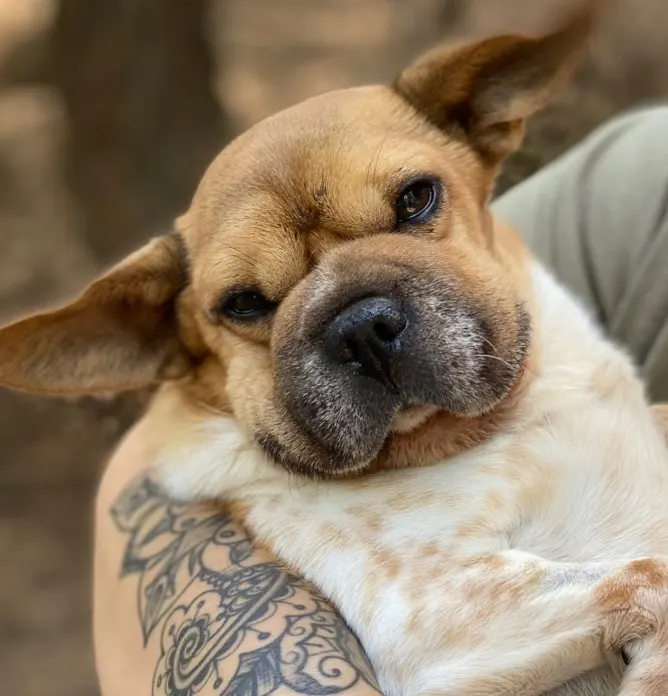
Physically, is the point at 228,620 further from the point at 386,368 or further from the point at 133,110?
the point at 133,110

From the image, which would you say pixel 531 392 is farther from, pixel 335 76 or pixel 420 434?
pixel 335 76

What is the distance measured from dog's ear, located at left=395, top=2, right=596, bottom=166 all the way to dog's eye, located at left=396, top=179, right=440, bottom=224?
0.28 m

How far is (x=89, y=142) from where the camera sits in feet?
17.9

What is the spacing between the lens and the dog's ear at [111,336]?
1950mm

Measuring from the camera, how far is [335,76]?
603 centimetres

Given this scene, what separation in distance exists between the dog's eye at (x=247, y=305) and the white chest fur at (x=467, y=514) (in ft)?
1.02

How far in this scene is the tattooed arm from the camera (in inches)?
64.8

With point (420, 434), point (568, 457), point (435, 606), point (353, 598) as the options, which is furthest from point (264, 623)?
point (568, 457)

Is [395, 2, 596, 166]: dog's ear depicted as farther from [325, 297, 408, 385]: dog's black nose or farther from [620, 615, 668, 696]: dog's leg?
[620, 615, 668, 696]: dog's leg

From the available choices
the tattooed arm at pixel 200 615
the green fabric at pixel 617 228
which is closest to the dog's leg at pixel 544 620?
the tattooed arm at pixel 200 615

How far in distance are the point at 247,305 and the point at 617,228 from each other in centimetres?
115

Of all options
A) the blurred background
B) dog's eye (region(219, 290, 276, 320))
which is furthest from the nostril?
the blurred background

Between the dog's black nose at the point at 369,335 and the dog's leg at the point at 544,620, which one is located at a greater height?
the dog's black nose at the point at 369,335

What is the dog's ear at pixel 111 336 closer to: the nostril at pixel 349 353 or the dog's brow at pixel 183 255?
the dog's brow at pixel 183 255
